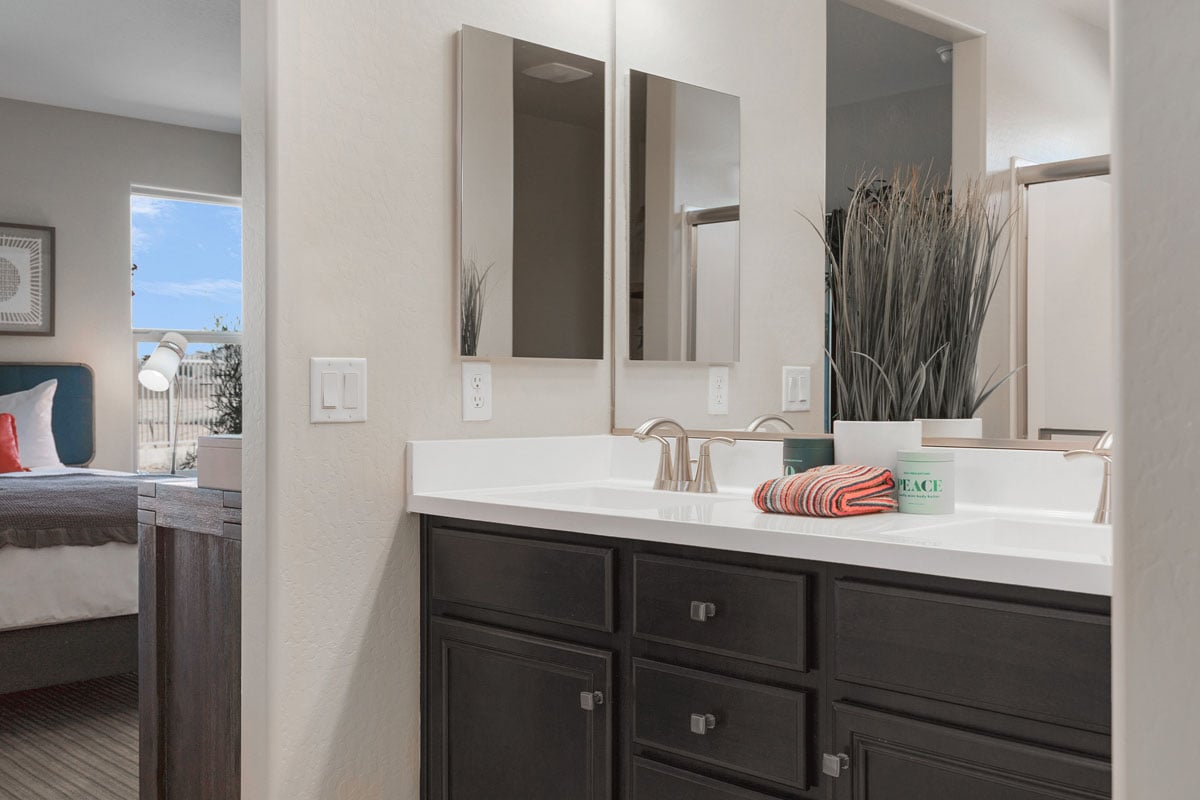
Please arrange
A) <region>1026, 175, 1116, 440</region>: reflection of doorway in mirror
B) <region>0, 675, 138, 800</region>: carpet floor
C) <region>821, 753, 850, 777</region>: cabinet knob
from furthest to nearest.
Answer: <region>0, 675, 138, 800</region>: carpet floor → <region>1026, 175, 1116, 440</region>: reflection of doorway in mirror → <region>821, 753, 850, 777</region>: cabinet knob

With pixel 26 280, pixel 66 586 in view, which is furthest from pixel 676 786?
pixel 26 280

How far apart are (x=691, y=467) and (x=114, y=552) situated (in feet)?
8.42

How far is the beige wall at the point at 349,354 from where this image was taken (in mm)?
1929

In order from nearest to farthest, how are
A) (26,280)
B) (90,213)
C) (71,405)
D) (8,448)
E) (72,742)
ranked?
(72,742) → (8,448) → (26,280) → (71,405) → (90,213)

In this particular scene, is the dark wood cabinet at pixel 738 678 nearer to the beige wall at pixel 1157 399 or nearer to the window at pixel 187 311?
the beige wall at pixel 1157 399

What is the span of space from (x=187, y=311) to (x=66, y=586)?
11.1 ft

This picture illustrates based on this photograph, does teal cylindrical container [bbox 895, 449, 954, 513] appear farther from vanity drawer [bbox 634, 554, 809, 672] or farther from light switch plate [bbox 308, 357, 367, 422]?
light switch plate [bbox 308, 357, 367, 422]

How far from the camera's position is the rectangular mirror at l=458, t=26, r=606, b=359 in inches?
87.8

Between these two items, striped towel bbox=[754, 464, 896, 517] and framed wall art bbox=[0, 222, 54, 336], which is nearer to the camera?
striped towel bbox=[754, 464, 896, 517]

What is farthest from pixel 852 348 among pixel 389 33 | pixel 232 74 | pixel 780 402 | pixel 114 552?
pixel 232 74

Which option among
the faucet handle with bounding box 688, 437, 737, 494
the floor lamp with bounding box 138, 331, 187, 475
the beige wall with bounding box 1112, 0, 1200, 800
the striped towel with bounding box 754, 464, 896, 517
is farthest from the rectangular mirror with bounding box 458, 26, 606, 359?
the floor lamp with bounding box 138, 331, 187, 475

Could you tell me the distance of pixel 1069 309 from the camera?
5.68 feet

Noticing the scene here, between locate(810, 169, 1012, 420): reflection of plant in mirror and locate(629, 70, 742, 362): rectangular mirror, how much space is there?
1.18ft

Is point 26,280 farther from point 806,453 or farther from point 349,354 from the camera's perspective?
point 806,453
